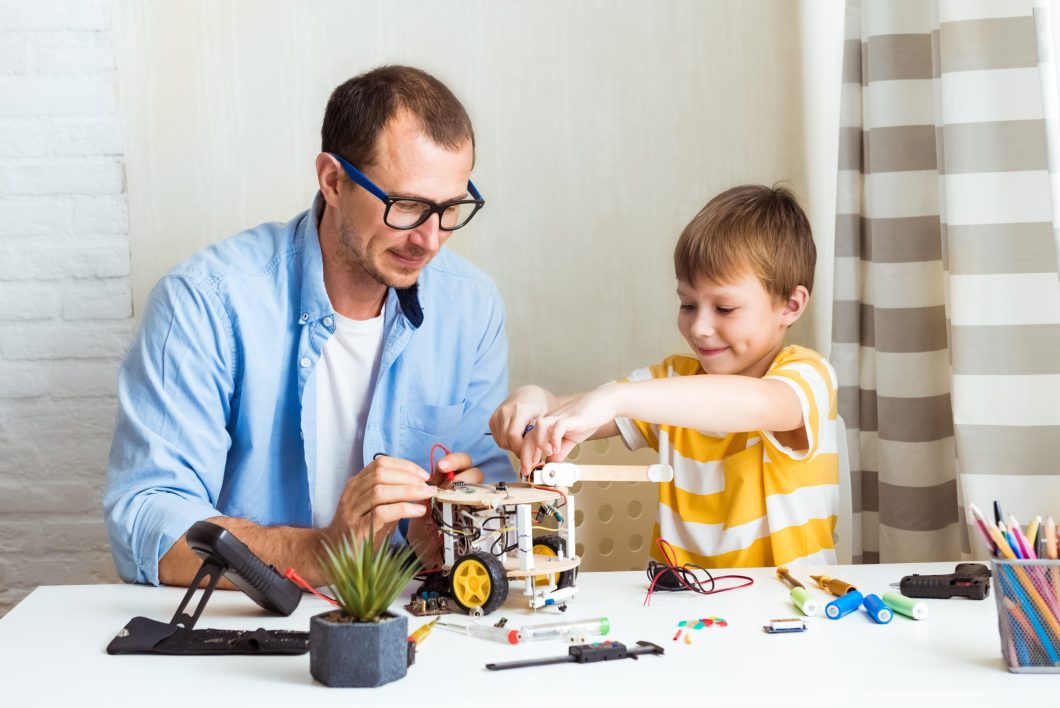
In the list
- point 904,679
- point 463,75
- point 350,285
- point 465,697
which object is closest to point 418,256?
point 350,285

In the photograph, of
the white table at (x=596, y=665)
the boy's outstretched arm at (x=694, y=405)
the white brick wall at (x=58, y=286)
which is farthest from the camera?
the white brick wall at (x=58, y=286)

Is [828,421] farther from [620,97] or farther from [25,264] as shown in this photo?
[25,264]

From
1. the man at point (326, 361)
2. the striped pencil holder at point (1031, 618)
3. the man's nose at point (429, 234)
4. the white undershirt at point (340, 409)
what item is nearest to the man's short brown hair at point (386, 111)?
the man at point (326, 361)

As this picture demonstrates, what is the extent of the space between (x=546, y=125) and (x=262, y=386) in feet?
2.79

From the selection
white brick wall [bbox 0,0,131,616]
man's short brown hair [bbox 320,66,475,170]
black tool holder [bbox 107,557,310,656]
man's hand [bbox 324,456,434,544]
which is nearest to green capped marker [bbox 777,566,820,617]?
man's hand [bbox 324,456,434,544]

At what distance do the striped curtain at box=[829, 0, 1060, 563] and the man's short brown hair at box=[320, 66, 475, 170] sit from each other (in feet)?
2.39

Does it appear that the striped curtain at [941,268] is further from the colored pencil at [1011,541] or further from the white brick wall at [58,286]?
the white brick wall at [58,286]

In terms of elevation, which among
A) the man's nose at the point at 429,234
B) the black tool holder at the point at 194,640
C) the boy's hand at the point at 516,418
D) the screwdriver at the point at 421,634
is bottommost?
the screwdriver at the point at 421,634

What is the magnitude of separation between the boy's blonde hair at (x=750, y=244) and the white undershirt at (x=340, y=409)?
1.73ft

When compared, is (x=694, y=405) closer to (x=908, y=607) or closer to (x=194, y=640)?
(x=908, y=607)

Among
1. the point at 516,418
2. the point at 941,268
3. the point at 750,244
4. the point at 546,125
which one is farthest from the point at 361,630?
the point at 546,125

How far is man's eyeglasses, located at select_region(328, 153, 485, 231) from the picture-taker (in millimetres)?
1510

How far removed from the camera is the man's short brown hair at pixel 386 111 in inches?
60.6

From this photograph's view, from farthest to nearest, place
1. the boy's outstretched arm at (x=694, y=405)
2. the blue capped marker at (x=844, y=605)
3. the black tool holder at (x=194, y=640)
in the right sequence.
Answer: the boy's outstretched arm at (x=694, y=405) → the blue capped marker at (x=844, y=605) → the black tool holder at (x=194, y=640)
